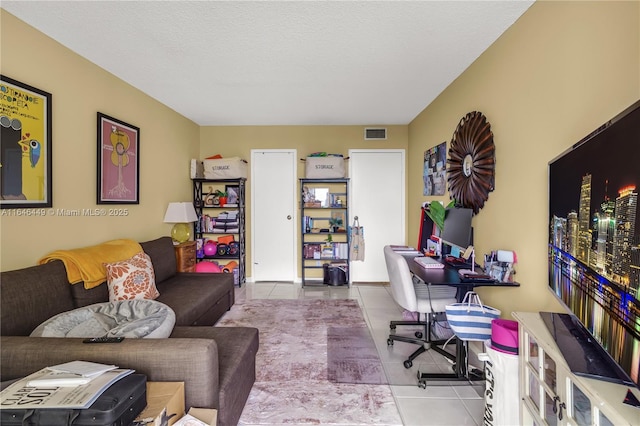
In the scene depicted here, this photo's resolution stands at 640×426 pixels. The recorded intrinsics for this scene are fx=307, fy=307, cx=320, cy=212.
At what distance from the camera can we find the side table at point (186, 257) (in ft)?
12.1

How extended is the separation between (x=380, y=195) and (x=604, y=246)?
3863 mm

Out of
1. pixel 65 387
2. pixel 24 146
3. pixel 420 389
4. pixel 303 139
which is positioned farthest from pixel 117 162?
pixel 420 389

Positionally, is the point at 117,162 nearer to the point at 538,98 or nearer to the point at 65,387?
the point at 65,387

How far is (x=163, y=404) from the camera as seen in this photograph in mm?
1224

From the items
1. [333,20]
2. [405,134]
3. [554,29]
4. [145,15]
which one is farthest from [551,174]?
[405,134]

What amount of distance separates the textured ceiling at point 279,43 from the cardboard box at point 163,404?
211cm

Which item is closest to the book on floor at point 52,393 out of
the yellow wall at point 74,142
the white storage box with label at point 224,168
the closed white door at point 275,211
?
the yellow wall at point 74,142

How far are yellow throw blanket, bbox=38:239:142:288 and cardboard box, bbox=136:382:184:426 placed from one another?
1.30 m

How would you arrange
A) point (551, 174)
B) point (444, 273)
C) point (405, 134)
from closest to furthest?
point (551, 174), point (444, 273), point (405, 134)

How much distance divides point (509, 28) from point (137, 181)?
3.60 m

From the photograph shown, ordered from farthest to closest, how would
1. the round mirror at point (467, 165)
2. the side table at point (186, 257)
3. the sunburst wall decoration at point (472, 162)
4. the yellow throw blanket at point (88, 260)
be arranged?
the side table at point (186, 257)
the round mirror at point (467, 165)
the sunburst wall decoration at point (472, 162)
the yellow throw blanket at point (88, 260)

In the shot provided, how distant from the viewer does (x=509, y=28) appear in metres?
2.16

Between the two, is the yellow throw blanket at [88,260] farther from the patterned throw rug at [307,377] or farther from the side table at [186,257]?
the patterned throw rug at [307,377]

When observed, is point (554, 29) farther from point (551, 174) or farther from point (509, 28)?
point (551, 174)
